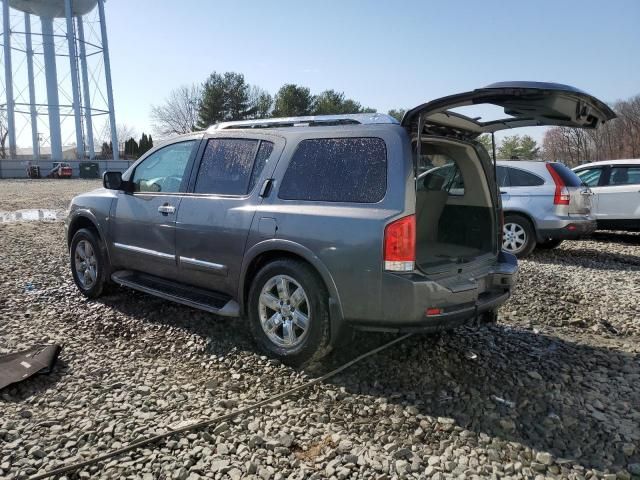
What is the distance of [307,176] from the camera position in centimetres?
374

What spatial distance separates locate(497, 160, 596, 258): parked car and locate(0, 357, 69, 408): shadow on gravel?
Result: 6.97m

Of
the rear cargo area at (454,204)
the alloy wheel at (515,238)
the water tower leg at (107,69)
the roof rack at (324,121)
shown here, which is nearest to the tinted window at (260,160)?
the roof rack at (324,121)

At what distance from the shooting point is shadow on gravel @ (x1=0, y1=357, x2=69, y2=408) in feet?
11.0

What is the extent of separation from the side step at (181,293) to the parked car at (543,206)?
19.0 feet

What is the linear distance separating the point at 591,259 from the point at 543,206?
121 cm

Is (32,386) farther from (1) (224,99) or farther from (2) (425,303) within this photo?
(1) (224,99)

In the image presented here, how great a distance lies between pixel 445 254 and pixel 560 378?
1247 mm

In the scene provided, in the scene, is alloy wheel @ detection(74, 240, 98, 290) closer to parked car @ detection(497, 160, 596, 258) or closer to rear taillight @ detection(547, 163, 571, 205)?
parked car @ detection(497, 160, 596, 258)

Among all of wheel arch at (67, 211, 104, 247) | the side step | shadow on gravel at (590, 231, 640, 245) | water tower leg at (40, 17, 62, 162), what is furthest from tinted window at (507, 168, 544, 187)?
water tower leg at (40, 17, 62, 162)

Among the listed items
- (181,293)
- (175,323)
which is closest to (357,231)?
(181,293)

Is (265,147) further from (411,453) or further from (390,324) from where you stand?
(411,453)

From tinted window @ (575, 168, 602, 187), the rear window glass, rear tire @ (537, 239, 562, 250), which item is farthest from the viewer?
tinted window @ (575, 168, 602, 187)

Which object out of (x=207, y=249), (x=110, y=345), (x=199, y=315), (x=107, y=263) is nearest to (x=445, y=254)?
(x=207, y=249)

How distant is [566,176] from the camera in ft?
27.1
